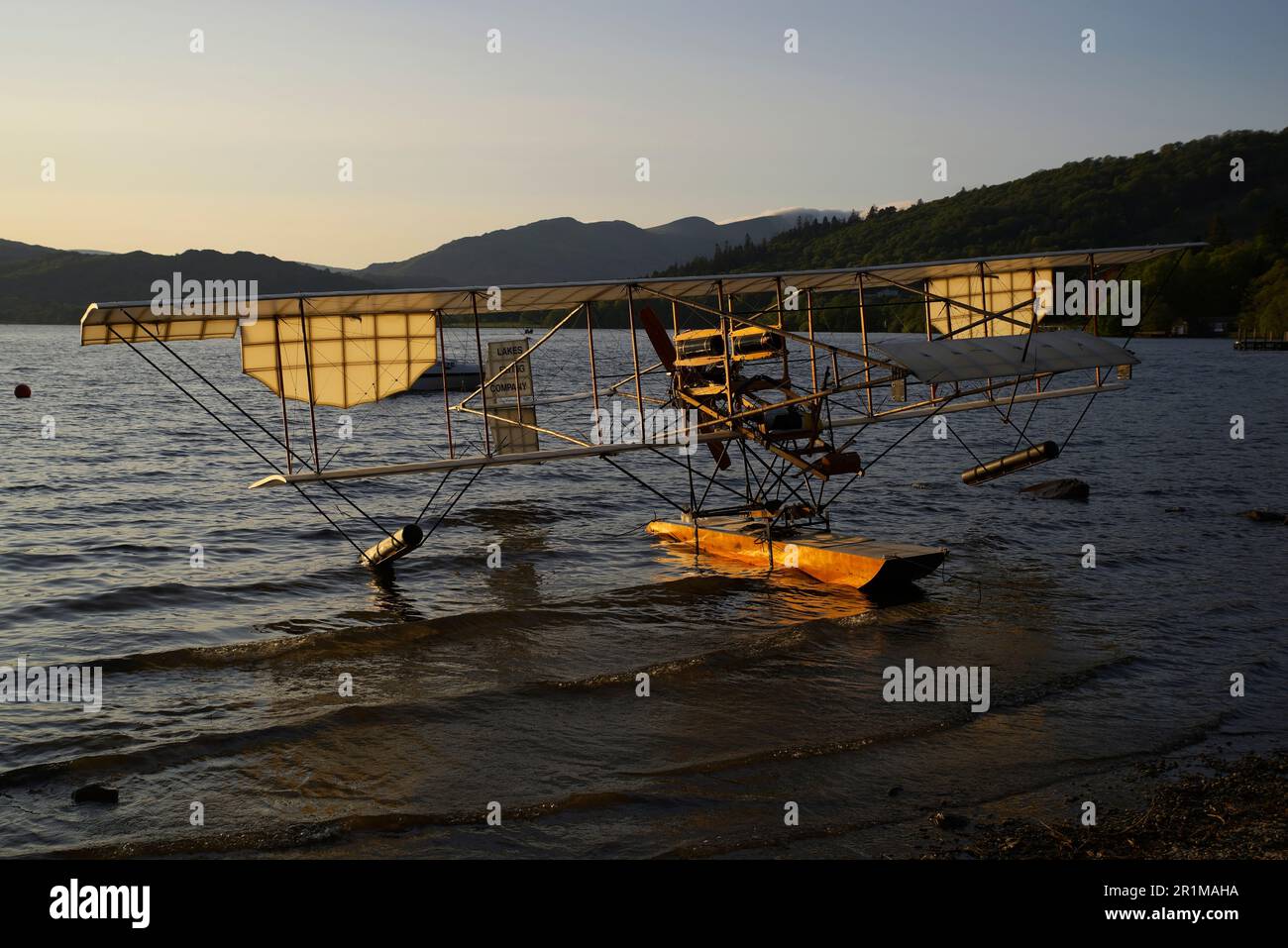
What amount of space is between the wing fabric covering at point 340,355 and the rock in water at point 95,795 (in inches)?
355

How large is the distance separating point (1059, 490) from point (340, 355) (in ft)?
73.8

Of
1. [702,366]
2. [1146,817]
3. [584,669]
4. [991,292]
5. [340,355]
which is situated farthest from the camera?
[991,292]

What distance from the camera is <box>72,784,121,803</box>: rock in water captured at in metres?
11.2

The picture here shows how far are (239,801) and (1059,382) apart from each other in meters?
81.9

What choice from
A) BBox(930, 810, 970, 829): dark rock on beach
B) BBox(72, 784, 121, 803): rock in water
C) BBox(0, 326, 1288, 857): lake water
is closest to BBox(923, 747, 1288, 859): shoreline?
BBox(930, 810, 970, 829): dark rock on beach

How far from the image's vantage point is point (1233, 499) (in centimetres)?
3089

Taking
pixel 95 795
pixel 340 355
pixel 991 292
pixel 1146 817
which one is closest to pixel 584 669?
pixel 95 795

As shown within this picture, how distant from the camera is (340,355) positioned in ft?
65.9

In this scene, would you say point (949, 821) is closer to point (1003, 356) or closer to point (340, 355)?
point (1003, 356)

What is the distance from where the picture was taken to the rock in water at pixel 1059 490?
31.7m

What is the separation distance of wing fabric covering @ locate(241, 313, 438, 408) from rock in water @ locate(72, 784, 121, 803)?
355 inches

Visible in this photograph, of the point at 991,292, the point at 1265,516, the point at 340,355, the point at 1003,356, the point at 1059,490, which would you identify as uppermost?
the point at 991,292
